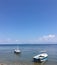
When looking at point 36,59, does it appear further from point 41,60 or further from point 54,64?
point 54,64

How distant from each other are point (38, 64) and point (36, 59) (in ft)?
10.6

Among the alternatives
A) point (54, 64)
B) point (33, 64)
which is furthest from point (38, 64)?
point (54, 64)

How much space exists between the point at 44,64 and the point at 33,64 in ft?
12.0

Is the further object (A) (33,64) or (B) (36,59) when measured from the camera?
(B) (36,59)

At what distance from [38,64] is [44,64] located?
6.36ft

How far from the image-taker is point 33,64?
133ft

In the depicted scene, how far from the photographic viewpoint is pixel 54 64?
4116 cm

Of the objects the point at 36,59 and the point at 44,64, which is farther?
the point at 36,59

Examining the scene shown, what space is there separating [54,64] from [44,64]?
3256mm

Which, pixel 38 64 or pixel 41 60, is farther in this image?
pixel 41 60

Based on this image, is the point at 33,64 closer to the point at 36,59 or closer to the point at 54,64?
the point at 36,59

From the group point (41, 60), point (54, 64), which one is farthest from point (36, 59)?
point (54, 64)

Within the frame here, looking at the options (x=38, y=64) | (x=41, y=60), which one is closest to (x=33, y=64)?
(x=38, y=64)

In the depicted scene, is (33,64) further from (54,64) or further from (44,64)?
(54,64)
